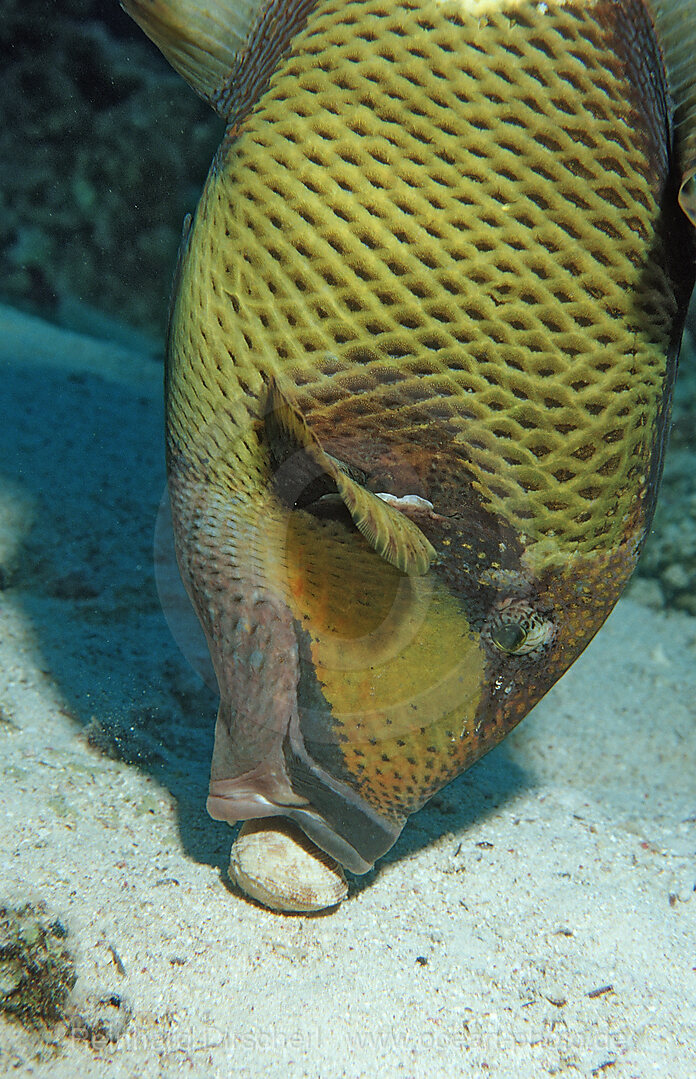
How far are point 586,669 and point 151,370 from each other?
349 centimetres

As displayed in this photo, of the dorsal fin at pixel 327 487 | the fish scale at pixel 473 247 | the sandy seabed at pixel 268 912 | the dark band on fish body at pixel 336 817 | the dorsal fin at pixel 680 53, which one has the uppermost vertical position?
the dorsal fin at pixel 680 53

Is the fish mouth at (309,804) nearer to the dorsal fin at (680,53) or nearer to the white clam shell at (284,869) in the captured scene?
the white clam shell at (284,869)

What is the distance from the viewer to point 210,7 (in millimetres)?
1624

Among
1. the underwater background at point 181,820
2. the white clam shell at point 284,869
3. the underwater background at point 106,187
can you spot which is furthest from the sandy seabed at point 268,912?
the underwater background at point 106,187

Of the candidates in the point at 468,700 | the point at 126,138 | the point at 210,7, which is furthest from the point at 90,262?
the point at 468,700

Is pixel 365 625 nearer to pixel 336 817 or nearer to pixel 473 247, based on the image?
→ pixel 336 817

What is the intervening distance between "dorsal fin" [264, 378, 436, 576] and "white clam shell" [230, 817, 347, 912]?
0.85 metres

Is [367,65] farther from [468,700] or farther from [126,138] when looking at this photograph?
[126,138]

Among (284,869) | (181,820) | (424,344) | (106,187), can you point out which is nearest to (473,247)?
(424,344)

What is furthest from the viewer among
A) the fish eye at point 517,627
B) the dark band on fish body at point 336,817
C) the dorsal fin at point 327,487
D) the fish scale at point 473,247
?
the dark band on fish body at point 336,817

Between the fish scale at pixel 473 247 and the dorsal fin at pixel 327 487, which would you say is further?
the fish scale at pixel 473 247

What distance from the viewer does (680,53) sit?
149 centimetres

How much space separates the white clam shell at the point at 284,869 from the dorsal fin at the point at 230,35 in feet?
5.70

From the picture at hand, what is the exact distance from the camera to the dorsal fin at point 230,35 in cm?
158
